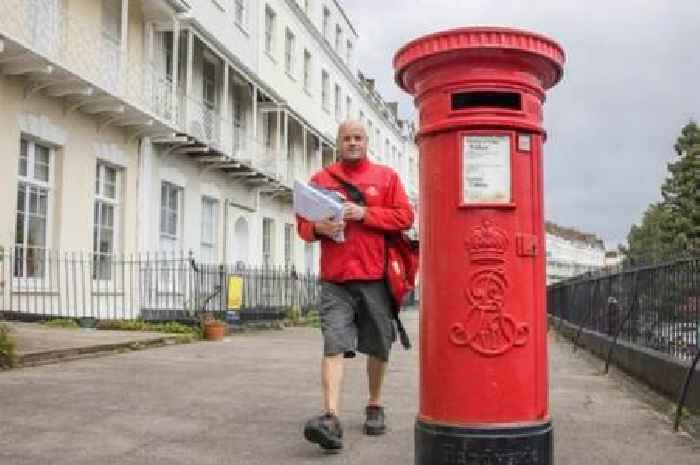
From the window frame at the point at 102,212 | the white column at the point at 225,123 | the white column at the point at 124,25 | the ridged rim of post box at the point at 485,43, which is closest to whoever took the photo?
the ridged rim of post box at the point at 485,43

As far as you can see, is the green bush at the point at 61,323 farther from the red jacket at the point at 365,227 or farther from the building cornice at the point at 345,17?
the building cornice at the point at 345,17

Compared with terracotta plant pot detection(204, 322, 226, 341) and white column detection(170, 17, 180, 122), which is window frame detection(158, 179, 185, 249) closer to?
white column detection(170, 17, 180, 122)

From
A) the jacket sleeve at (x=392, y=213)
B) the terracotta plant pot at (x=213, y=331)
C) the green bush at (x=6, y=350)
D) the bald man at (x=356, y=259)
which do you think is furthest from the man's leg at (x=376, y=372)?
the terracotta plant pot at (x=213, y=331)

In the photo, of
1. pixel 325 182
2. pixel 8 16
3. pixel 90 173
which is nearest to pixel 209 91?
pixel 90 173

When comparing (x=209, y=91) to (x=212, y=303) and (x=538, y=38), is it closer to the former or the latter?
(x=212, y=303)

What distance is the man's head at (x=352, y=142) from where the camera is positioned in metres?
5.05

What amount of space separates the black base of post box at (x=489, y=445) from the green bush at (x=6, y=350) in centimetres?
571

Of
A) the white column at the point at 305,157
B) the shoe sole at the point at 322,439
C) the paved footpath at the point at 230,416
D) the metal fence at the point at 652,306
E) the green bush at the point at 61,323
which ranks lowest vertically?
the paved footpath at the point at 230,416

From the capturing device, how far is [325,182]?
16.9 ft

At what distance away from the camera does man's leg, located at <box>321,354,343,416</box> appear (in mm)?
4711

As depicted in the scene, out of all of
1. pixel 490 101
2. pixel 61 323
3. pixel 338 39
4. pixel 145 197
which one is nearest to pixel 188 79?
pixel 145 197

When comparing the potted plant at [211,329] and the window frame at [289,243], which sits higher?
the window frame at [289,243]

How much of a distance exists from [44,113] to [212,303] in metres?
4.95

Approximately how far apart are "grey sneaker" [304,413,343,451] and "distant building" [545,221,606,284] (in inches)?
3966
